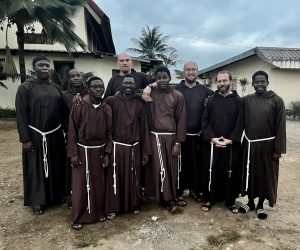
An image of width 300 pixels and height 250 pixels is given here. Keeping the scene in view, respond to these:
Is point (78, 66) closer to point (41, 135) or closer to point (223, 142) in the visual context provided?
point (41, 135)

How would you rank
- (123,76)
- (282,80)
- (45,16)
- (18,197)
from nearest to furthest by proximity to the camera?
(123,76) < (18,197) < (45,16) < (282,80)

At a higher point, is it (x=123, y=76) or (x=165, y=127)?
(x=123, y=76)

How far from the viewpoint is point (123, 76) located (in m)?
4.85

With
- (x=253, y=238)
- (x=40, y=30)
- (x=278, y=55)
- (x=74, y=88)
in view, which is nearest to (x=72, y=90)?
(x=74, y=88)

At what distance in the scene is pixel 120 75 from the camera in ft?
16.2

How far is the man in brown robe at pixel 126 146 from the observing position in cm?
427

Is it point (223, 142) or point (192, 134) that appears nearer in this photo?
point (223, 142)

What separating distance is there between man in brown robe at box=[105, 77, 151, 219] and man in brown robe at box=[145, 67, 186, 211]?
14 centimetres

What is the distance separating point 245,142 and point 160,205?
1545 mm

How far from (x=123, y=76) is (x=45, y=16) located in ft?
26.0

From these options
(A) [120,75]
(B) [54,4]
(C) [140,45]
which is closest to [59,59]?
(B) [54,4]

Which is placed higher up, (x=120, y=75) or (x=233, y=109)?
(x=120, y=75)

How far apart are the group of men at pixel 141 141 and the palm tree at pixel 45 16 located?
752 centimetres

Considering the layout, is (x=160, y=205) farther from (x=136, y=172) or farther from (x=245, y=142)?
(x=245, y=142)
